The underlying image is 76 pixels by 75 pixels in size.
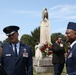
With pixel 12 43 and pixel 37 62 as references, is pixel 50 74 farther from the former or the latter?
pixel 12 43

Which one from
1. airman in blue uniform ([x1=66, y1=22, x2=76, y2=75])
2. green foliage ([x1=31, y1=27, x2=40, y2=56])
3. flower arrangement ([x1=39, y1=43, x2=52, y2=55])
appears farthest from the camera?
green foliage ([x1=31, y1=27, x2=40, y2=56])

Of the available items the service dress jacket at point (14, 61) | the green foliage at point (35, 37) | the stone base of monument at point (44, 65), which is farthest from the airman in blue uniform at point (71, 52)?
the green foliage at point (35, 37)

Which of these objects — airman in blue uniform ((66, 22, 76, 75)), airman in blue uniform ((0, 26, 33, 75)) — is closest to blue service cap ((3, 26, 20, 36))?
airman in blue uniform ((0, 26, 33, 75))

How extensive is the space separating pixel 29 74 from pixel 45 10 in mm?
13365

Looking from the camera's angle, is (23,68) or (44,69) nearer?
(23,68)

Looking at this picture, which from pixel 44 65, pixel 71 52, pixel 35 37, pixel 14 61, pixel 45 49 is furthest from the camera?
pixel 35 37

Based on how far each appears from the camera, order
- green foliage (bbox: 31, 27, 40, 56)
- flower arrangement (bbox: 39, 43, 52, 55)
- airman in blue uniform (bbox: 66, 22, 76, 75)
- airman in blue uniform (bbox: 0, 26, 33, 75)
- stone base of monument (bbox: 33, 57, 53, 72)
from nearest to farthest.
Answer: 1. airman in blue uniform (bbox: 66, 22, 76, 75)
2. airman in blue uniform (bbox: 0, 26, 33, 75)
3. flower arrangement (bbox: 39, 43, 52, 55)
4. stone base of monument (bbox: 33, 57, 53, 72)
5. green foliage (bbox: 31, 27, 40, 56)

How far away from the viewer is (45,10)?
18766 millimetres

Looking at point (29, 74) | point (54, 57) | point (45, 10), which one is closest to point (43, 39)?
point (45, 10)

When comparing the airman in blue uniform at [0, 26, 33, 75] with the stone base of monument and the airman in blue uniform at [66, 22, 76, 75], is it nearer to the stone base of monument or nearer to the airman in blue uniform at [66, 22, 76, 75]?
the airman in blue uniform at [66, 22, 76, 75]

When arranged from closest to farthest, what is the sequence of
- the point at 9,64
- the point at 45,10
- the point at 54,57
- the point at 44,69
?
the point at 9,64
the point at 54,57
the point at 44,69
the point at 45,10

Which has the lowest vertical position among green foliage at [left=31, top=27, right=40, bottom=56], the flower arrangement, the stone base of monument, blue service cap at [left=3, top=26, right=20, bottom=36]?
green foliage at [left=31, top=27, right=40, bottom=56]

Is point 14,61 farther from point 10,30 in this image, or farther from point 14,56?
point 10,30

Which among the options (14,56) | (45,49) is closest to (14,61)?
(14,56)
